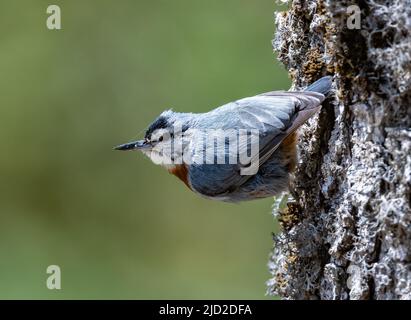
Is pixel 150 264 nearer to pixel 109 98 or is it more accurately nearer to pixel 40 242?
pixel 40 242

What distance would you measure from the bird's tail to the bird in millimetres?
38

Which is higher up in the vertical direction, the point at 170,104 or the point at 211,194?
the point at 170,104

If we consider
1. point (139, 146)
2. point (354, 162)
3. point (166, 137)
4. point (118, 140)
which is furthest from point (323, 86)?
point (118, 140)

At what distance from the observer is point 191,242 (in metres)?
6.27

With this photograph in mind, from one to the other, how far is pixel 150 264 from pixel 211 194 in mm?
2705

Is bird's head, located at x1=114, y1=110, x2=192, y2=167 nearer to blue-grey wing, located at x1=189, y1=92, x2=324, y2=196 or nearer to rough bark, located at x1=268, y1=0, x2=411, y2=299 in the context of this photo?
blue-grey wing, located at x1=189, y1=92, x2=324, y2=196

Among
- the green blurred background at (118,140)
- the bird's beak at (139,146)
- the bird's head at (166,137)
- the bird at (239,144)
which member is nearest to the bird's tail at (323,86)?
the bird at (239,144)

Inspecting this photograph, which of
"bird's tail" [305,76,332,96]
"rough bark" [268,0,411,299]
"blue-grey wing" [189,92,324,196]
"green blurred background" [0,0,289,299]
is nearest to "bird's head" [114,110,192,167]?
"blue-grey wing" [189,92,324,196]

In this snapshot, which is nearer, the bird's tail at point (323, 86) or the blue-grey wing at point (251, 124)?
the bird's tail at point (323, 86)

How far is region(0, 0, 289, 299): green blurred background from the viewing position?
5.96 meters

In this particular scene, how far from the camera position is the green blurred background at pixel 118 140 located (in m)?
5.96

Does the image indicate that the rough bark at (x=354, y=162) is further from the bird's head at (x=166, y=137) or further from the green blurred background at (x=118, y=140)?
the green blurred background at (x=118, y=140)

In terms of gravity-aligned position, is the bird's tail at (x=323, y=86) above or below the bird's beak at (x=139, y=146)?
above
